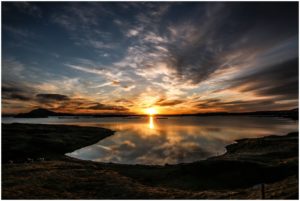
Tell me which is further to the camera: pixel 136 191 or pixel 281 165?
pixel 281 165

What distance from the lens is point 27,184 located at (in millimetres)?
20219

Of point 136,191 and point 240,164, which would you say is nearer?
point 136,191

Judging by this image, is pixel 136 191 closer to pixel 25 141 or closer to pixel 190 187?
pixel 190 187

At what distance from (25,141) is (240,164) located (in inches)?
1913

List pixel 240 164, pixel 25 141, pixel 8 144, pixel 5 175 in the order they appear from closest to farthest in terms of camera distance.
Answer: pixel 5 175, pixel 240 164, pixel 8 144, pixel 25 141

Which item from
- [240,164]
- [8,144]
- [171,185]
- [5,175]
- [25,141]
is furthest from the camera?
[25,141]

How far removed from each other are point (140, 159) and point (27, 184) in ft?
98.5

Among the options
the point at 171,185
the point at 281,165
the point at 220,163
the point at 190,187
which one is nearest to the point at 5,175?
the point at 171,185

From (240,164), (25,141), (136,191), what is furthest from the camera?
(25,141)

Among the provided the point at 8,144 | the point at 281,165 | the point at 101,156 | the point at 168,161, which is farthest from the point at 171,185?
the point at 8,144

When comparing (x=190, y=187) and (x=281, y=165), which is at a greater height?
(x=281, y=165)

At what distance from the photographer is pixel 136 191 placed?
790 inches

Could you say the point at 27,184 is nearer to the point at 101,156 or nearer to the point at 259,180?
the point at 259,180

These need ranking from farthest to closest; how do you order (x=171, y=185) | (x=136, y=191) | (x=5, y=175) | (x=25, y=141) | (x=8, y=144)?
(x=25, y=141) → (x=8, y=144) → (x=171, y=185) → (x=5, y=175) → (x=136, y=191)
